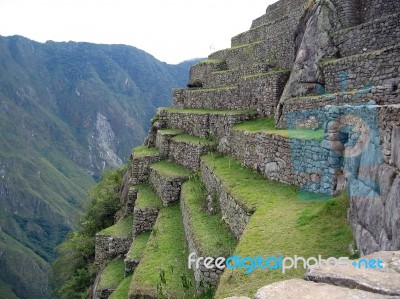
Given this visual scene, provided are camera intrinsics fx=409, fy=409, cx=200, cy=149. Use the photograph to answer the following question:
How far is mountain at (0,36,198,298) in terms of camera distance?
2926 inches

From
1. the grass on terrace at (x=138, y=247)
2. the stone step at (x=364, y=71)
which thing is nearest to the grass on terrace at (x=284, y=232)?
the stone step at (x=364, y=71)

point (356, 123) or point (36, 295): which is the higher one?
point (356, 123)

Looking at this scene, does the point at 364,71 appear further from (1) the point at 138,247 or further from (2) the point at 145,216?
(2) the point at 145,216

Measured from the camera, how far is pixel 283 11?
22828 millimetres

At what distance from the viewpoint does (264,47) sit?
20172mm

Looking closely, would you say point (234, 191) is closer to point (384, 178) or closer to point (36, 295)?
point (384, 178)

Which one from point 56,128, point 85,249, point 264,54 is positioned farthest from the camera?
point 56,128

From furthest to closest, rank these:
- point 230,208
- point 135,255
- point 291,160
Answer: point 135,255 < point 230,208 < point 291,160

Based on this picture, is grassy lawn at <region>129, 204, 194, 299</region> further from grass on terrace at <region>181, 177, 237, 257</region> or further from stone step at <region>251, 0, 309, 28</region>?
stone step at <region>251, 0, 309, 28</region>

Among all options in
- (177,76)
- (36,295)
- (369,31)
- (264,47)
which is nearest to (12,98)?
(177,76)

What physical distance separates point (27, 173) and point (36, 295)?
1614 inches

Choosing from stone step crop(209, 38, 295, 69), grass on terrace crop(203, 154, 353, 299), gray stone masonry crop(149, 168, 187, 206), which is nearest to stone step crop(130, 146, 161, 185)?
gray stone masonry crop(149, 168, 187, 206)

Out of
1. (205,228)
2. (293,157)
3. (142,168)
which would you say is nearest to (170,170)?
(142,168)

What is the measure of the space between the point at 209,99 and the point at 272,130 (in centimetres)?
897
